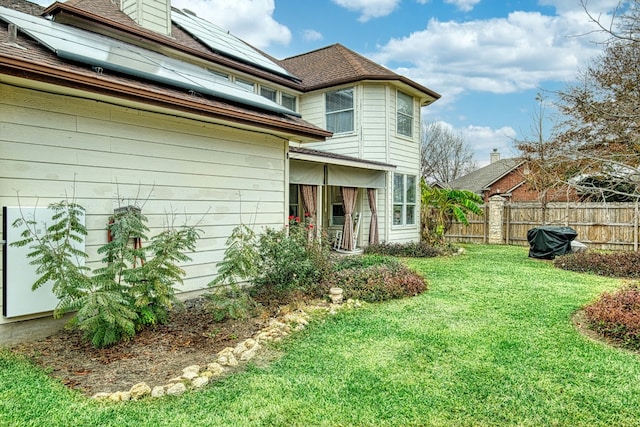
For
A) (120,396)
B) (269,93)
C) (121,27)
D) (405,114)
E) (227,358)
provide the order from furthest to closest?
(405,114), (269,93), (121,27), (227,358), (120,396)

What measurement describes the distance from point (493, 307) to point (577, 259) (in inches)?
220

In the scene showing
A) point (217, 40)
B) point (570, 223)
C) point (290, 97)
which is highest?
point (217, 40)

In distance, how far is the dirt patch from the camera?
352 centimetres

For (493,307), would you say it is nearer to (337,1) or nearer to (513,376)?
(513,376)

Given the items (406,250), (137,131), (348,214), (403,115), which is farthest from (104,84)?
(403,115)

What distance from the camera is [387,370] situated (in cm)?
375

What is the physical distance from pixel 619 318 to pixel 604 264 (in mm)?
5589

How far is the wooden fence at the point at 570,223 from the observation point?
45.9 feet

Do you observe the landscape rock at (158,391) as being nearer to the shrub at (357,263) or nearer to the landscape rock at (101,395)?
the landscape rock at (101,395)

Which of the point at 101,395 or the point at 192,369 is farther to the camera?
the point at 192,369

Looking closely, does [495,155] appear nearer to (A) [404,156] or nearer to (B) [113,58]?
(A) [404,156]

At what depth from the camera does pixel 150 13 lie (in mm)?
8164

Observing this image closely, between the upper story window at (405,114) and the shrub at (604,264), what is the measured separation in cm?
628

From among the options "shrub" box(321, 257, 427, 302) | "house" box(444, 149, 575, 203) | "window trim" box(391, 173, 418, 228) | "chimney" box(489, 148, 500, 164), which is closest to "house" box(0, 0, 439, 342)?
"shrub" box(321, 257, 427, 302)
